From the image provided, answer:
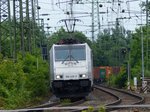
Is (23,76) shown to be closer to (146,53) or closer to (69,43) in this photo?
(69,43)

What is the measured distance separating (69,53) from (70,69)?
1.04 meters

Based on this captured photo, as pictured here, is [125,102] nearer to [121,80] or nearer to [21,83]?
[21,83]

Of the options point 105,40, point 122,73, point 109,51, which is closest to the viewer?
point 122,73

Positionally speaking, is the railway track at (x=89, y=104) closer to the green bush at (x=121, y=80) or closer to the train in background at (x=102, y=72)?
the green bush at (x=121, y=80)

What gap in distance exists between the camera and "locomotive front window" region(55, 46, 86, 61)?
29.0 meters

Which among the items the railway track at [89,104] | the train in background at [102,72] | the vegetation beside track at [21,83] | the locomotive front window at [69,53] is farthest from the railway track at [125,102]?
the train in background at [102,72]

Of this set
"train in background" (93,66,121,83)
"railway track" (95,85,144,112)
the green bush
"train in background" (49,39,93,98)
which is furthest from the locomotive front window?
"train in background" (93,66,121,83)

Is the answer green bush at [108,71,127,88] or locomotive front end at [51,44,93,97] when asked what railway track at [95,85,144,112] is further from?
green bush at [108,71,127,88]

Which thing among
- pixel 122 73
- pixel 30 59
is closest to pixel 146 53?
pixel 122 73

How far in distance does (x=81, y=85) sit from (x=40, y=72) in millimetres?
7829

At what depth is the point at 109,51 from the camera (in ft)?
323

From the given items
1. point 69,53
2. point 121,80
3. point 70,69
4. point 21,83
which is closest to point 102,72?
point 121,80

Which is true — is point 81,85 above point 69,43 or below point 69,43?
below

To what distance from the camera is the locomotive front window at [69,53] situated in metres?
29.0
